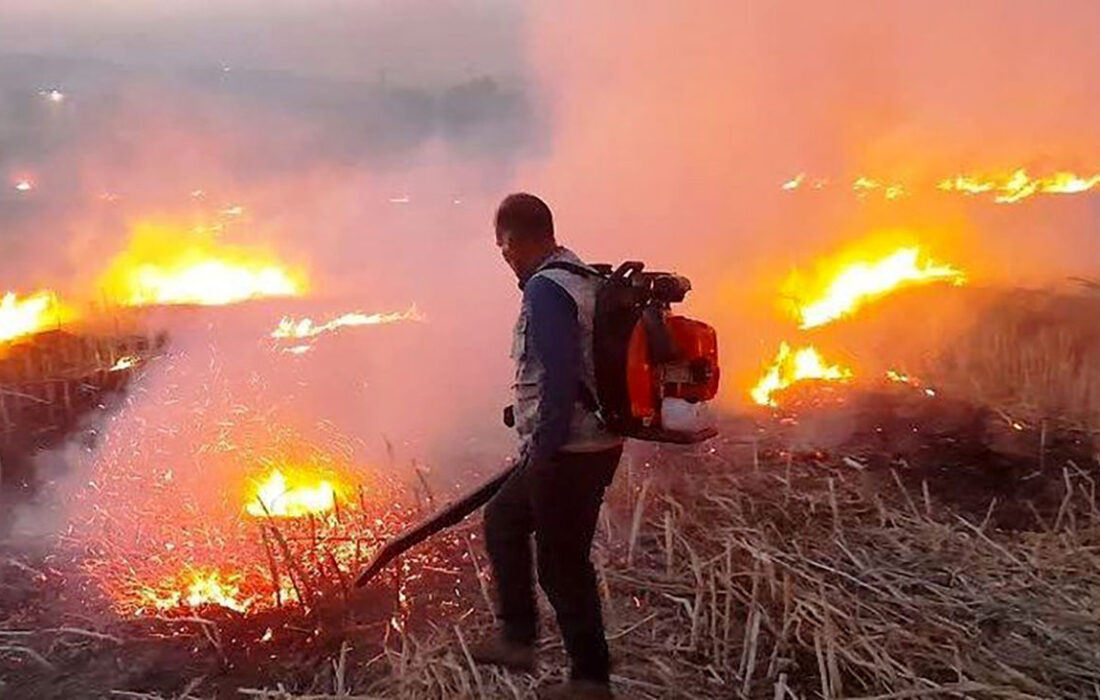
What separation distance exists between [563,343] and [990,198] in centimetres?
1326

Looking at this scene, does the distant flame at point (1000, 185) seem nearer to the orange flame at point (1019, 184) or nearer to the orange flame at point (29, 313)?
the orange flame at point (1019, 184)

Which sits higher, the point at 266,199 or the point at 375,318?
the point at 266,199

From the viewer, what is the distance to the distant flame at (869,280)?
10695 mm

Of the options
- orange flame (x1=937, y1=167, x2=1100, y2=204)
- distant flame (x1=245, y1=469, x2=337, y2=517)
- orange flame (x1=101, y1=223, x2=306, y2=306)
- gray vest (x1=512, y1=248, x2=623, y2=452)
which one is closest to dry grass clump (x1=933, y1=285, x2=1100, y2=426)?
orange flame (x1=937, y1=167, x2=1100, y2=204)

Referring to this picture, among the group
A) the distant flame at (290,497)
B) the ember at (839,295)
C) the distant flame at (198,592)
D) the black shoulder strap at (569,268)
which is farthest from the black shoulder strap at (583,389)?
the ember at (839,295)

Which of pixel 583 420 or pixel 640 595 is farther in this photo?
pixel 640 595

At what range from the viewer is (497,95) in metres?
30.6

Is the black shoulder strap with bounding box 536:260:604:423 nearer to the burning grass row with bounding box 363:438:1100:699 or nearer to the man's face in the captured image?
the man's face

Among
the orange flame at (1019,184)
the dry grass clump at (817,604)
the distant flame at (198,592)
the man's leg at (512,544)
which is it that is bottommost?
the dry grass clump at (817,604)

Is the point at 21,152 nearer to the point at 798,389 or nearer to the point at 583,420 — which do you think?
the point at 798,389

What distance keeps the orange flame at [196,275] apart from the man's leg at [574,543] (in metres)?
9.39

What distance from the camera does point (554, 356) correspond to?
134 inches

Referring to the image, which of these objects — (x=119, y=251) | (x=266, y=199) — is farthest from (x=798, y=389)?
(x=266, y=199)

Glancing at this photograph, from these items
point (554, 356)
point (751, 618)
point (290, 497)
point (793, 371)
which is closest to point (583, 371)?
point (554, 356)
